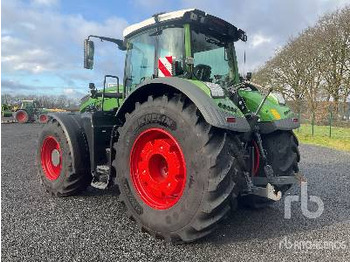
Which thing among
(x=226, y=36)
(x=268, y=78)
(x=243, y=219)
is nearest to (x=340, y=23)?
(x=268, y=78)

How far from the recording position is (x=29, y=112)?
92.5ft

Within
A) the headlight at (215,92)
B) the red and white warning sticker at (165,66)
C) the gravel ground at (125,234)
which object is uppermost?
the red and white warning sticker at (165,66)

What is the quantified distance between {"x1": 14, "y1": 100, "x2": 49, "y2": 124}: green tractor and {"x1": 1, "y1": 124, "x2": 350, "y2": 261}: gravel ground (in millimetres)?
24950

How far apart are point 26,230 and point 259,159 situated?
2.73m

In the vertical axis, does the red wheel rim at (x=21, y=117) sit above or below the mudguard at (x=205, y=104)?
below

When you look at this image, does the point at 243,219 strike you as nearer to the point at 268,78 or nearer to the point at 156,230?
the point at 156,230

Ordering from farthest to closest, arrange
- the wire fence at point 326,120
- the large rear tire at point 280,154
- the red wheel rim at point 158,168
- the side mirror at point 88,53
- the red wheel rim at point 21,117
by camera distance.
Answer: the red wheel rim at point 21,117, the wire fence at point 326,120, the side mirror at point 88,53, the large rear tire at point 280,154, the red wheel rim at point 158,168

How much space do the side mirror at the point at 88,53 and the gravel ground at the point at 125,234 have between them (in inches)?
75.4

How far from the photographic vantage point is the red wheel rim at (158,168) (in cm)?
331

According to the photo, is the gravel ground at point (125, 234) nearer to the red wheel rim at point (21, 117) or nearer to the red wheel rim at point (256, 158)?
the red wheel rim at point (256, 158)

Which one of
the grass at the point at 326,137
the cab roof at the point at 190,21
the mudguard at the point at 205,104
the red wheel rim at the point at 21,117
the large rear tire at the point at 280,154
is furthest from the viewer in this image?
the red wheel rim at the point at 21,117

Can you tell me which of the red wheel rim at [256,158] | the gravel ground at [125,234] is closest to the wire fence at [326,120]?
the gravel ground at [125,234]

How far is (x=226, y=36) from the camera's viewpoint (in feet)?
15.4

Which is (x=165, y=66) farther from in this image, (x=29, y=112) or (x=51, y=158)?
(x=29, y=112)
